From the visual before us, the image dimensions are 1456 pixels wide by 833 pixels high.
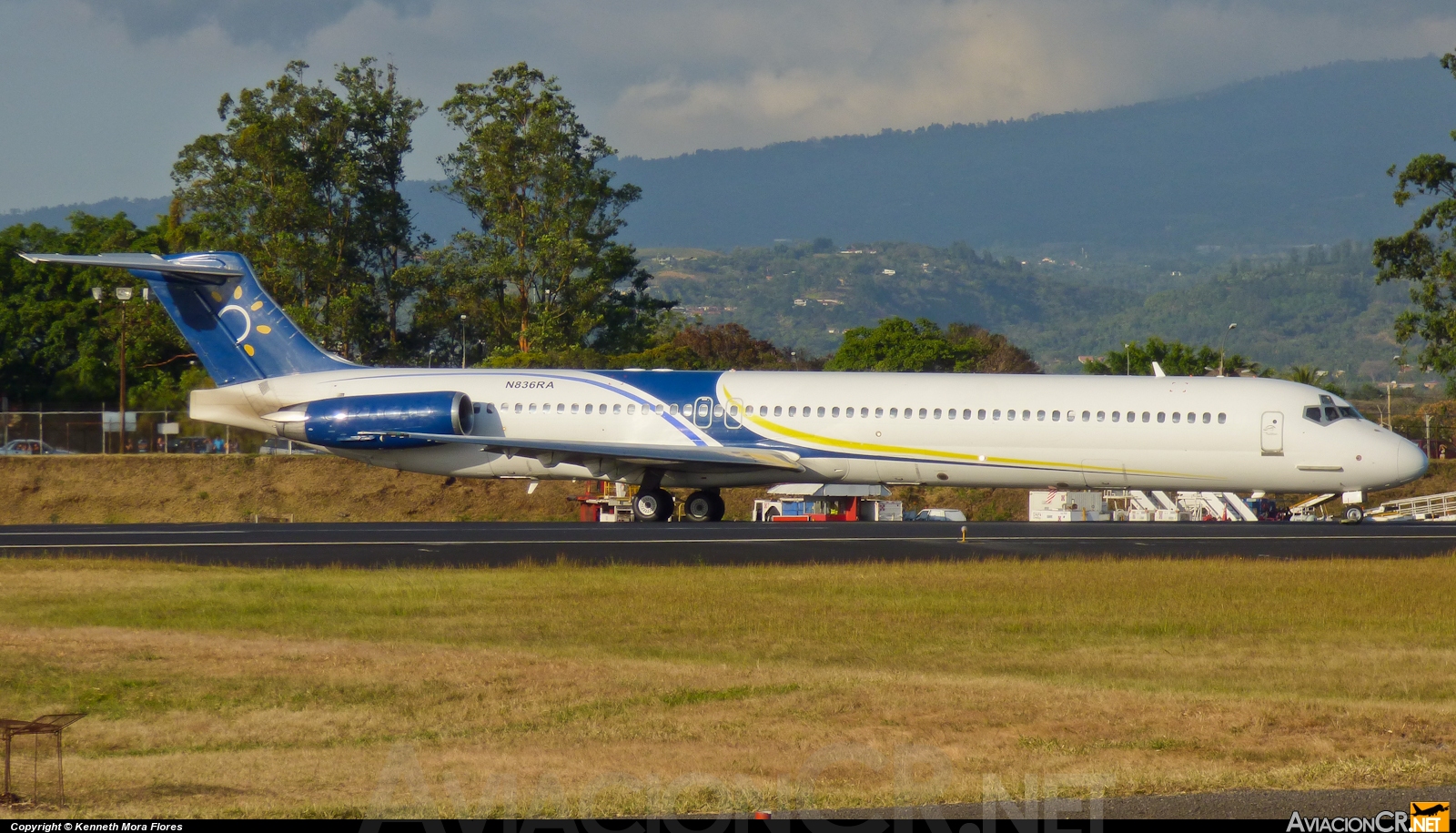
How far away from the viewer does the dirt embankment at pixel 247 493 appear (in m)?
47.2

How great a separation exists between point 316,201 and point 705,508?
1832 inches

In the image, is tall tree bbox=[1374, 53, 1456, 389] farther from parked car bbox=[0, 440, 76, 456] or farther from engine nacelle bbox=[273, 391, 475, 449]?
parked car bbox=[0, 440, 76, 456]

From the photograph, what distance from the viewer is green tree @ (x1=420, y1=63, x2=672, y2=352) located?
7419 centimetres

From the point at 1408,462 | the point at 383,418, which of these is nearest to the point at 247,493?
the point at 383,418

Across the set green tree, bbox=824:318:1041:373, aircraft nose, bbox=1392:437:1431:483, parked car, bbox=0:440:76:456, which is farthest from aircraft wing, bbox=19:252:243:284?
green tree, bbox=824:318:1041:373

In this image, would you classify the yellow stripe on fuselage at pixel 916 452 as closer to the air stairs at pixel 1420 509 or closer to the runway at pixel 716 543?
the runway at pixel 716 543

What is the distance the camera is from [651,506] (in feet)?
106

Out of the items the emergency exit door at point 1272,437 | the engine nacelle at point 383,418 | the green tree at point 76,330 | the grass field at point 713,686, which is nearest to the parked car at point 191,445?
the green tree at point 76,330

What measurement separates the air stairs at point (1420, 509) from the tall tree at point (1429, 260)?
7924mm

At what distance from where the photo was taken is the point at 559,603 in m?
17.3

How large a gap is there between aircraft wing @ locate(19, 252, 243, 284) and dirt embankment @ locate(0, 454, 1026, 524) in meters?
14.0

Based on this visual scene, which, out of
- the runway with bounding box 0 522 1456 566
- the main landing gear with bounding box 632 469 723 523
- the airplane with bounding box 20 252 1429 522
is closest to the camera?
the runway with bounding box 0 522 1456 566

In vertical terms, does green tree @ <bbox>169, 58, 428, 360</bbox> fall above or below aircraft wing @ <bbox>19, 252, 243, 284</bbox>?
above

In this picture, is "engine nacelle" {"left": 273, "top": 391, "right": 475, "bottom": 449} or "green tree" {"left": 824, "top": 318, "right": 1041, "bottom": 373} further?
"green tree" {"left": 824, "top": 318, "right": 1041, "bottom": 373}
